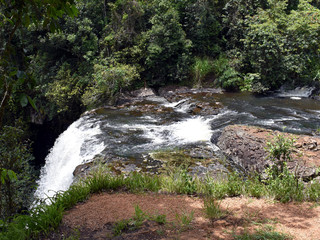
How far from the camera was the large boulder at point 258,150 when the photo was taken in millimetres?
5520

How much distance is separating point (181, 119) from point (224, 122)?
1818 millimetres

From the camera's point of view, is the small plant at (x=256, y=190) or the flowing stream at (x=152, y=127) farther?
the flowing stream at (x=152, y=127)

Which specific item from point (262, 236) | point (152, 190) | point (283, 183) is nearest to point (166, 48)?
point (152, 190)

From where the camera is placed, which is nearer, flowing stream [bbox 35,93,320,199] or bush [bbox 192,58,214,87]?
flowing stream [bbox 35,93,320,199]

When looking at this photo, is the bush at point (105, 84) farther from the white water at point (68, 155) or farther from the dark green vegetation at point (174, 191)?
the dark green vegetation at point (174, 191)

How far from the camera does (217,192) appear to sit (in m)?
4.27

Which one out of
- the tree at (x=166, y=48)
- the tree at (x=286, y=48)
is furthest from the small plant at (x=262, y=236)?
the tree at (x=166, y=48)

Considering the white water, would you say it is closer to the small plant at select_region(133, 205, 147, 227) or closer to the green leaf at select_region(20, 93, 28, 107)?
the small plant at select_region(133, 205, 147, 227)

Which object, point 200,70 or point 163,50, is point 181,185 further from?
point 200,70

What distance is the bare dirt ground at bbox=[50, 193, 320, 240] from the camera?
3.11 metres

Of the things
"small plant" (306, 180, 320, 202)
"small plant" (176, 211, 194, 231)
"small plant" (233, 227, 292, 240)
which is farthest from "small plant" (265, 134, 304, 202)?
"small plant" (176, 211, 194, 231)

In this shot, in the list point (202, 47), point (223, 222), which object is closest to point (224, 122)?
point (223, 222)

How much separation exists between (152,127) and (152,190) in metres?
5.25

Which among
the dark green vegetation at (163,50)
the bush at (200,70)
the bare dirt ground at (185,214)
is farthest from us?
the bush at (200,70)
